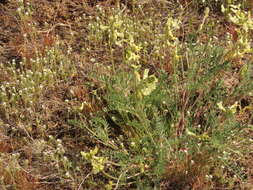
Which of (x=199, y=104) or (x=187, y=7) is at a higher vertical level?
(x=187, y=7)

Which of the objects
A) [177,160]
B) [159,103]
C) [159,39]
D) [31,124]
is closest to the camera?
[177,160]

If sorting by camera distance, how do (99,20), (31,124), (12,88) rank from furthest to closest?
(99,20) < (12,88) < (31,124)

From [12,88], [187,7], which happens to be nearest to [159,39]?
[187,7]

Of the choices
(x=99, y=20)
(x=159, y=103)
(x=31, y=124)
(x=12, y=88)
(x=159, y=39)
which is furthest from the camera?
(x=99, y=20)

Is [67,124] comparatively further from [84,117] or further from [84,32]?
[84,32]

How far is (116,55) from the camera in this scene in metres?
3.36

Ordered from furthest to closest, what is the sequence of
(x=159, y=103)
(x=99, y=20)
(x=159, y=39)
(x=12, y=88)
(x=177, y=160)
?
1. (x=99, y=20)
2. (x=159, y=39)
3. (x=12, y=88)
4. (x=159, y=103)
5. (x=177, y=160)

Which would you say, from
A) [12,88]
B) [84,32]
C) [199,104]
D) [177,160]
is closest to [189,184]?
[177,160]

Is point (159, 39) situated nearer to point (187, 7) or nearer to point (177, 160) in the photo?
point (187, 7)

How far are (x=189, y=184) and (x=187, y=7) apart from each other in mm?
1839

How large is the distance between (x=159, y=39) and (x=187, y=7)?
0.62 meters

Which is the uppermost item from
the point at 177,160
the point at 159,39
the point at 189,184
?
the point at 159,39

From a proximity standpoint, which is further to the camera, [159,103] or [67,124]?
[67,124]

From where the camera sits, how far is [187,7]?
3.75 m
